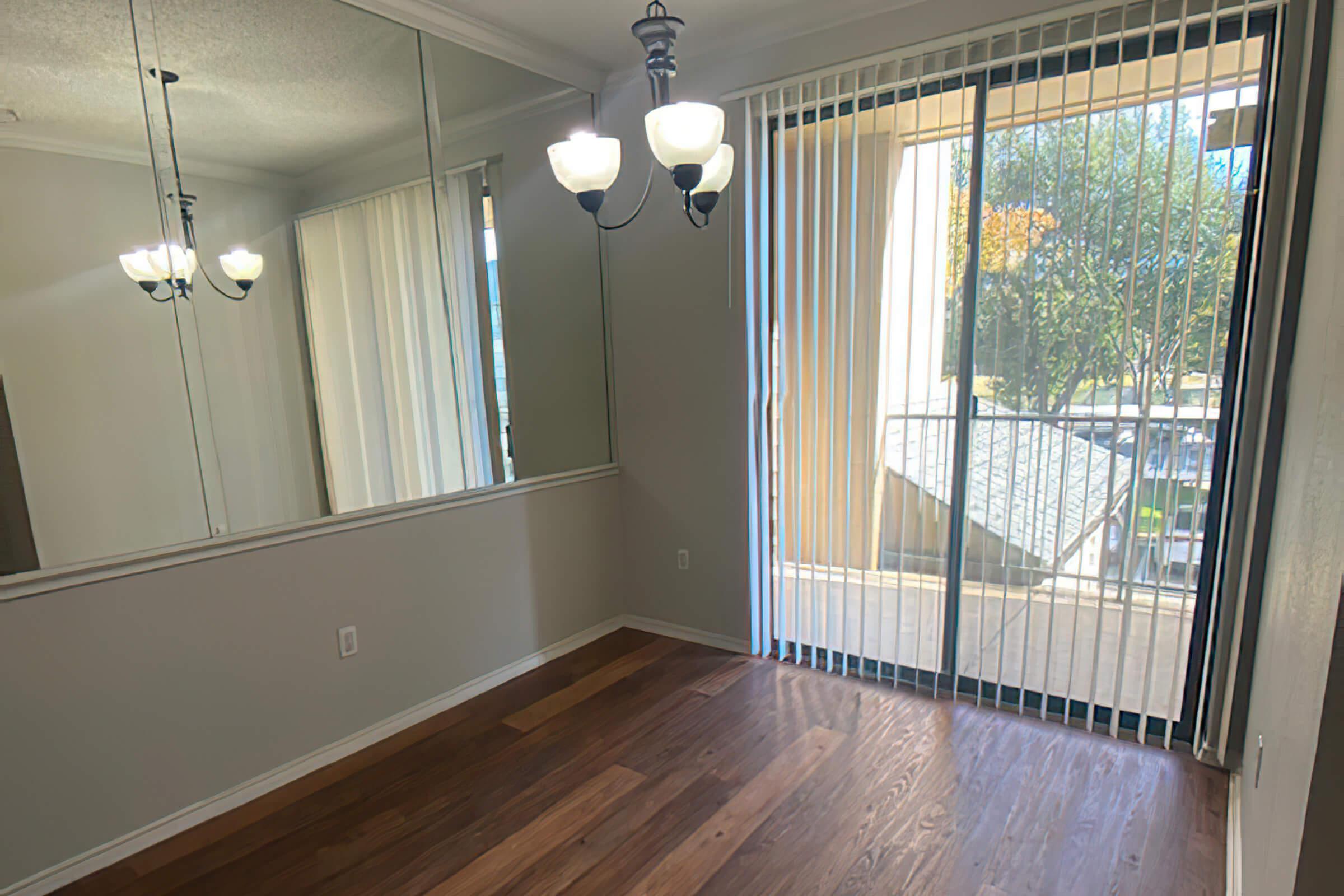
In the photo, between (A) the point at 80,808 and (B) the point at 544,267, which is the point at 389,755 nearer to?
(A) the point at 80,808

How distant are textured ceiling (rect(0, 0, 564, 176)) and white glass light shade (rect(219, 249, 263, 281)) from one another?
29 cm

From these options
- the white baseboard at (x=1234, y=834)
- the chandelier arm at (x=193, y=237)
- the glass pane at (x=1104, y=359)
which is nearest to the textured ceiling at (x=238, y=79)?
the chandelier arm at (x=193, y=237)

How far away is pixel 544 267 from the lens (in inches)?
128

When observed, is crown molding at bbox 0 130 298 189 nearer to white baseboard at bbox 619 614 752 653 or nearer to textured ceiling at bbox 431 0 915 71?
textured ceiling at bbox 431 0 915 71

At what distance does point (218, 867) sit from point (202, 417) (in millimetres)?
1354

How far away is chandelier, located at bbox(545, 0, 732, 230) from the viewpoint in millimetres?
1638

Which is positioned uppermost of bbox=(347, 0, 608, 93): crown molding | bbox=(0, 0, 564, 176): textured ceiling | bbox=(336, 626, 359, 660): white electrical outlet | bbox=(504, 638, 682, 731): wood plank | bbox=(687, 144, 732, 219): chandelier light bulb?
bbox=(347, 0, 608, 93): crown molding

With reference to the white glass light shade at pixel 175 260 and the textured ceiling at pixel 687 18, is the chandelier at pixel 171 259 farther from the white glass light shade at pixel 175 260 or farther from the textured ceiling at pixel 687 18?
the textured ceiling at pixel 687 18

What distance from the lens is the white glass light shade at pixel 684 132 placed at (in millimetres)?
1625

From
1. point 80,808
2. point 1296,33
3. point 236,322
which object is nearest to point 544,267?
point 236,322

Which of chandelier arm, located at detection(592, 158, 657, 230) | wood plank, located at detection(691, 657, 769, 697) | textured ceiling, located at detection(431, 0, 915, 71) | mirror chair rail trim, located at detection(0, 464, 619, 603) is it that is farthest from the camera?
wood plank, located at detection(691, 657, 769, 697)

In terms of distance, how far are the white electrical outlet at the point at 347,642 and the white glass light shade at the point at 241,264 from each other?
1.29m

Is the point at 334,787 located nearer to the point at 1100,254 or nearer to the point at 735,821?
the point at 735,821

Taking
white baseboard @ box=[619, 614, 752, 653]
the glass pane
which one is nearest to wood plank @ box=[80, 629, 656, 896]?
white baseboard @ box=[619, 614, 752, 653]
